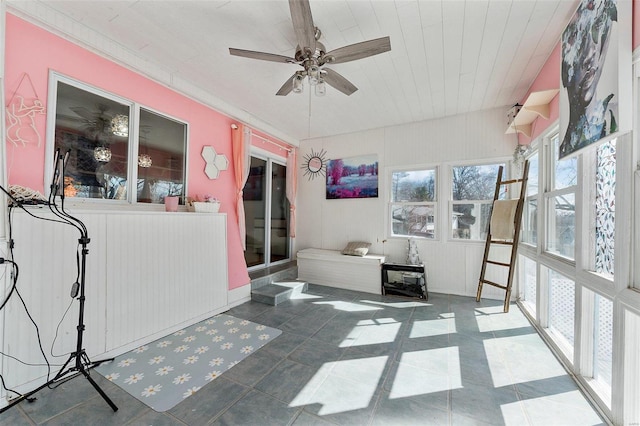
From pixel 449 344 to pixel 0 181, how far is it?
3.68 meters

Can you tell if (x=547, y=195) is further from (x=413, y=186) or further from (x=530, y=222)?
(x=413, y=186)

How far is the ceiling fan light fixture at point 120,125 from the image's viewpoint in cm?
243

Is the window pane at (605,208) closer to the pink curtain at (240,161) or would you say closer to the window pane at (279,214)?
the pink curtain at (240,161)

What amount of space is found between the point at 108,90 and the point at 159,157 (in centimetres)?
74

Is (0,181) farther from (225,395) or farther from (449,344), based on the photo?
(449,344)

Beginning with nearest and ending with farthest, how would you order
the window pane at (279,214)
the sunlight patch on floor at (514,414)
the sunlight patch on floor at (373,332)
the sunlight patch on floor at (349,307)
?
the sunlight patch on floor at (514,414) < the sunlight patch on floor at (373,332) < the sunlight patch on floor at (349,307) < the window pane at (279,214)

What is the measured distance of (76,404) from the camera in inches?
62.4

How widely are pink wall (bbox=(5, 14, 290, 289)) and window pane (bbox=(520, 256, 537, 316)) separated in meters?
3.79

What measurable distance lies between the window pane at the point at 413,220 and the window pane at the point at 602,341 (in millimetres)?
2289

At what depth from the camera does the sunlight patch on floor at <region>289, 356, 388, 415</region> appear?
160 cm

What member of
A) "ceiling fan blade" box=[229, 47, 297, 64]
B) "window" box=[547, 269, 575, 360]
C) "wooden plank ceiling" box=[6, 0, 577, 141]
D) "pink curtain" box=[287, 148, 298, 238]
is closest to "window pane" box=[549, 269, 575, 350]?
"window" box=[547, 269, 575, 360]

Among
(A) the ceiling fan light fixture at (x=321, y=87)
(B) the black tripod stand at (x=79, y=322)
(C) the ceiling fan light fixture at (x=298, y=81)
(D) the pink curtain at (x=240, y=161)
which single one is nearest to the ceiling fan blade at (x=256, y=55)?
(C) the ceiling fan light fixture at (x=298, y=81)

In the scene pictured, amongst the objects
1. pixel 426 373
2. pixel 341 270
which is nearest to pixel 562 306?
pixel 426 373

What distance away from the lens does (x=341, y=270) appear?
4.21 metres
